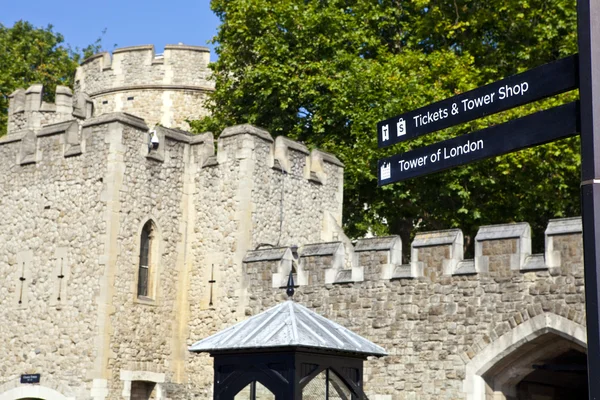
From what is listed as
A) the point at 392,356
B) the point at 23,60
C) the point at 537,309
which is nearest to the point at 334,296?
the point at 392,356

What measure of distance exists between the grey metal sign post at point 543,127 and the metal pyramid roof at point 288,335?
5.92ft

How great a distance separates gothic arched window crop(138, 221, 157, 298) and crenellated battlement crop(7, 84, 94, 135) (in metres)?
5.66

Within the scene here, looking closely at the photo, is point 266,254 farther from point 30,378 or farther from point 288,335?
point 288,335

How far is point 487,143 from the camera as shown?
5.79 metres

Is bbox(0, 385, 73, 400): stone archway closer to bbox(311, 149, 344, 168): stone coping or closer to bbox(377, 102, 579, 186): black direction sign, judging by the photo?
bbox(311, 149, 344, 168): stone coping

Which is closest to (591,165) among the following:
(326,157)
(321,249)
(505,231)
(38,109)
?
(505,231)

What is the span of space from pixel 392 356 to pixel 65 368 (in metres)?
5.17

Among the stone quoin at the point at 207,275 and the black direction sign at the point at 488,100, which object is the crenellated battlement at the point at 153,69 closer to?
the stone quoin at the point at 207,275

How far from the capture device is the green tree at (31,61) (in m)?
32.8

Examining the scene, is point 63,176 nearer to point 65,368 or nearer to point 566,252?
point 65,368

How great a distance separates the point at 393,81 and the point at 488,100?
16.9 meters


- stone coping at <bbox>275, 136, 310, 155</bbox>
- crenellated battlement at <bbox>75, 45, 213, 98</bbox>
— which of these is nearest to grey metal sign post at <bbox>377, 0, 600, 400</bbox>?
stone coping at <bbox>275, 136, 310, 155</bbox>

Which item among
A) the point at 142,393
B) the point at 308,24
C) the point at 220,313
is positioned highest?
the point at 308,24

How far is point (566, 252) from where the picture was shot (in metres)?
13.5
